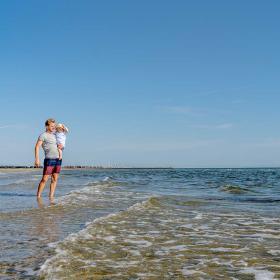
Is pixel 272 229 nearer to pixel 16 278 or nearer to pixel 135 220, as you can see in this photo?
pixel 135 220

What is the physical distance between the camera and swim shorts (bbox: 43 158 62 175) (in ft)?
42.4

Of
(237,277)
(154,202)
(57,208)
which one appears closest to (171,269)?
(237,277)

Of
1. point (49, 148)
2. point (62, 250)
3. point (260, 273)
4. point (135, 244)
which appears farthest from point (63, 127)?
point (260, 273)

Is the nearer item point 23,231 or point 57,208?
point 23,231

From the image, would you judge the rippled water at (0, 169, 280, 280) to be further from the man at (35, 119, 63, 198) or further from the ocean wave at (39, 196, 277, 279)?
the man at (35, 119, 63, 198)

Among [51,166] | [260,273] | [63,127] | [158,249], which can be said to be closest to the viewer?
[260,273]

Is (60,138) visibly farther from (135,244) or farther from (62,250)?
(62,250)

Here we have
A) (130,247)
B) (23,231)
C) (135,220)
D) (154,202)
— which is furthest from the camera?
(154,202)

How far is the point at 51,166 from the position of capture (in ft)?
42.7

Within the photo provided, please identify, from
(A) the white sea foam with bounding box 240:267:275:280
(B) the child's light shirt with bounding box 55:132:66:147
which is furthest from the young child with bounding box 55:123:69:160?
(A) the white sea foam with bounding box 240:267:275:280

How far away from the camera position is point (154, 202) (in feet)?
41.6

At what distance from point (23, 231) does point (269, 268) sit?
4191 mm

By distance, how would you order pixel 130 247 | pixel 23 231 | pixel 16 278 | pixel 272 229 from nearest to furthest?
1. pixel 16 278
2. pixel 130 247
3. pixel 23 231
4. pixel 272 229

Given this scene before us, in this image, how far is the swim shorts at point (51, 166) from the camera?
12914 millimetres
